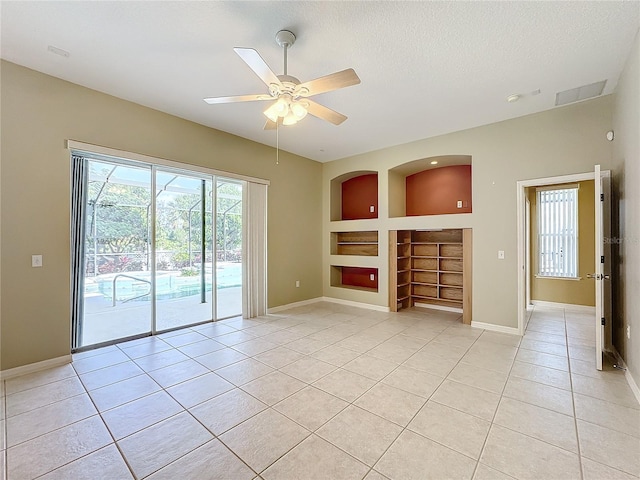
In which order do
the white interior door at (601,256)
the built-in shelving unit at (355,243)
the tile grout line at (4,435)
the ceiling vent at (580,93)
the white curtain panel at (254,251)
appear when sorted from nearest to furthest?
the tile grout line at (4,435) → the white interior door at (601,256) → the ceiling vent at (580,93) → the white curtain panel at (254,251) → the built-in shelving unit at (355,243)

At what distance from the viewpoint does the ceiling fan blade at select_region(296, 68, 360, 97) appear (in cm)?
213

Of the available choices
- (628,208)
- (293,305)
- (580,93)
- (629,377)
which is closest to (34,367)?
(293,305)

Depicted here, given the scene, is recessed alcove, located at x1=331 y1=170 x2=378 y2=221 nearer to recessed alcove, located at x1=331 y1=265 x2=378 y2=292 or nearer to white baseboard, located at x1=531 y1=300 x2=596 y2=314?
recessed alcove, located at x1=331 y1=265 x2=378 y2=292

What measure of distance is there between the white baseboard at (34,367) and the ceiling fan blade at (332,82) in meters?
3.91

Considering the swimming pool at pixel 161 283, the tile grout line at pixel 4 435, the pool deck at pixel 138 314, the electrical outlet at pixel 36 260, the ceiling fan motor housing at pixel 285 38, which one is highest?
the ceiling fan motor housing at pixel 285 38

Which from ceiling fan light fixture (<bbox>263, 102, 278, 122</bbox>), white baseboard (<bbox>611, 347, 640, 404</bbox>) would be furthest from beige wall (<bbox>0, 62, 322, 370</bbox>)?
white baseboard (<bbox>611, 347, 640, 404</bbox>)

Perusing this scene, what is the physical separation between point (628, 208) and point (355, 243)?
4347mm

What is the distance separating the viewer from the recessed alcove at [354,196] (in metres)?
6.45

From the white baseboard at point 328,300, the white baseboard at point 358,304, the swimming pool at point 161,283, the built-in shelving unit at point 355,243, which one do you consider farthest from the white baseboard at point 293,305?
the built-in shelving unit at point 355,243

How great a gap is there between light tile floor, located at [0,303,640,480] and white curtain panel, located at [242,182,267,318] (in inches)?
53.7

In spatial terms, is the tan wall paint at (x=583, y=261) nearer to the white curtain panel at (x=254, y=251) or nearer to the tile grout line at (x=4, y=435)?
the white curtain panel at (x=254, y=251)

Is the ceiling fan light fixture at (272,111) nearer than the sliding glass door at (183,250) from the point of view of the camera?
Yes

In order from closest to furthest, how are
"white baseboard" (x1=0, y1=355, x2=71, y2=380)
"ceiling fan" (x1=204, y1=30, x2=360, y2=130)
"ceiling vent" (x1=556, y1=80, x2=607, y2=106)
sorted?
"ceiling fan" (x1=204, y1=30, x2=360, y2=130), "white baseboard" (x1=0, y1=355, x2=71, y2=380), "ceiling vent" (x1=556, y1=80, x2=607, y2=106)

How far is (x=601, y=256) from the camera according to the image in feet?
9.83
